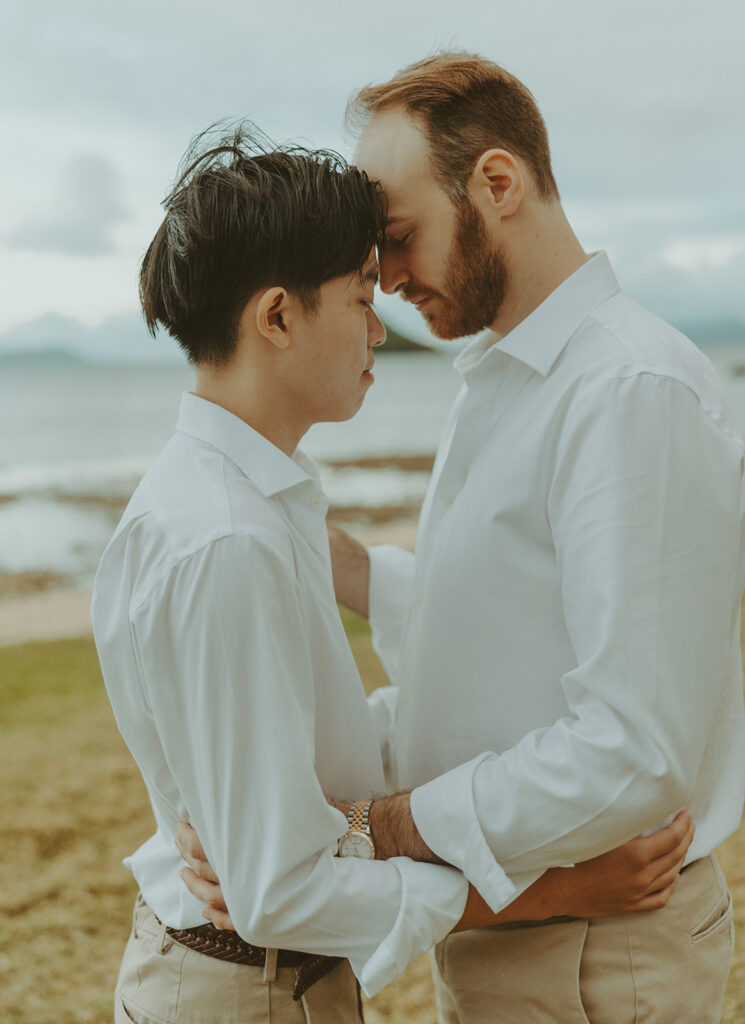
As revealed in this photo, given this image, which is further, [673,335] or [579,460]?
[673,335]

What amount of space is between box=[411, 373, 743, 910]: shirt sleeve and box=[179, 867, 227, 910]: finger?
0.32m

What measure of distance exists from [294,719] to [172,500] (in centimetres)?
36

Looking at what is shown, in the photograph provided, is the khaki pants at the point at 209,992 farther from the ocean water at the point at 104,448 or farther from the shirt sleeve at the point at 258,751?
the ocean water at the point at 104,448

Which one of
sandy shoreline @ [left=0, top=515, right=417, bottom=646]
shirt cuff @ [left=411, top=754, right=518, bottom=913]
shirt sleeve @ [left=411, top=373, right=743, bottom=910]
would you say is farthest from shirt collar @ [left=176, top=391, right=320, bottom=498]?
sandy shoreline @ [left=0, top=515, right=417, bottom=646]

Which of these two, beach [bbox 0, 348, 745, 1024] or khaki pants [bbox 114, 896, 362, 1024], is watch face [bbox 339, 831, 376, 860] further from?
beach [bbox 0, 348, 745, 1024]

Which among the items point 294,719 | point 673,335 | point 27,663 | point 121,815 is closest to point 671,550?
point 673,335

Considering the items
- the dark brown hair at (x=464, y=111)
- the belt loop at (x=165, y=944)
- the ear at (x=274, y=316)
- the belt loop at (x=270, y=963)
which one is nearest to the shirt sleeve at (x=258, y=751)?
the belt loop at (x=270, y=963)

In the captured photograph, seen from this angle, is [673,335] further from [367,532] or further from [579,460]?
[367,532]

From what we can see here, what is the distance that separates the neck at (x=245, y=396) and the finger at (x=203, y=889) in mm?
700

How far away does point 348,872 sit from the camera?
1.38 metres

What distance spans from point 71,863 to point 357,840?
9.77ft

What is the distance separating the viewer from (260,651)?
1.29 m

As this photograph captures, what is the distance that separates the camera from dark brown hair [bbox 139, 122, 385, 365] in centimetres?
147

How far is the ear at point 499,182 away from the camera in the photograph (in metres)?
1.71
